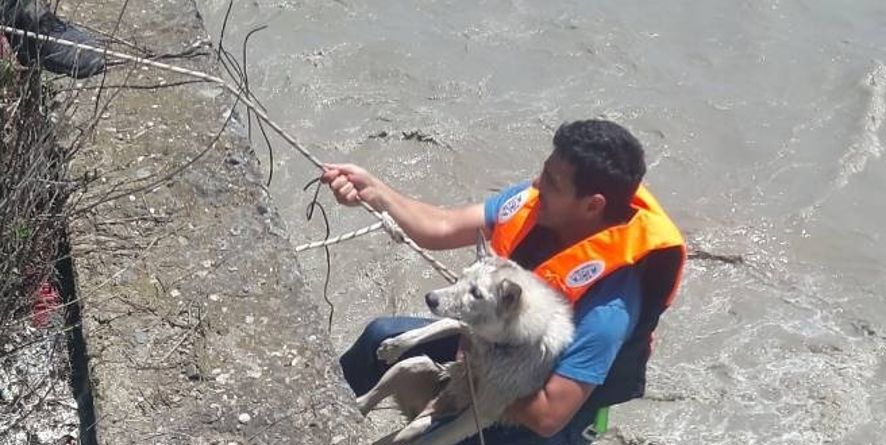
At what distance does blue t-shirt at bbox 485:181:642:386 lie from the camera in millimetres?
4328

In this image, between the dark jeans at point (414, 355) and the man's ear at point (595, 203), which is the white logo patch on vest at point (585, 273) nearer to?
the man's ear at point (595, 203)

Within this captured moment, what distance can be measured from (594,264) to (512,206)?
64 cm

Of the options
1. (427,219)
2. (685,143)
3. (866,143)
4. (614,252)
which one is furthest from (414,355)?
(866,143)

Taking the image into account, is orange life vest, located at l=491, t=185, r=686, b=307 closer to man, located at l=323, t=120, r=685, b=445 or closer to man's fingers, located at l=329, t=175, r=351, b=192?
man, located at l=323, t=120, r=685, b=445

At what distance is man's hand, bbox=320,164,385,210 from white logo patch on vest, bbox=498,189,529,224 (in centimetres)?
49

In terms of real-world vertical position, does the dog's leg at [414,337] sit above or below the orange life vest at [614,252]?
above

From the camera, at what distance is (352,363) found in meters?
5.20

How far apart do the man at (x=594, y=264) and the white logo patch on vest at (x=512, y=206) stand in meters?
0.04

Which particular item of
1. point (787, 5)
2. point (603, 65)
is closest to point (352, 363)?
point (603, 65)

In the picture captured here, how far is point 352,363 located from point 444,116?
3483mm

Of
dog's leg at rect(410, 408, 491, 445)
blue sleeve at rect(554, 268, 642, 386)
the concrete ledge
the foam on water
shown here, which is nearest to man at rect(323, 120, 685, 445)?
blue sleeve at rect(554, 268, 642, 386)

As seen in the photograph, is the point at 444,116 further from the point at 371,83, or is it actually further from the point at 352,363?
the point at 352,363

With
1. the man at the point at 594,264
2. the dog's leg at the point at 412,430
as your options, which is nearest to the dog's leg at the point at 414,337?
the dog's leg at the point at 412,430

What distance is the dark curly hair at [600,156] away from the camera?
14.3 feet
